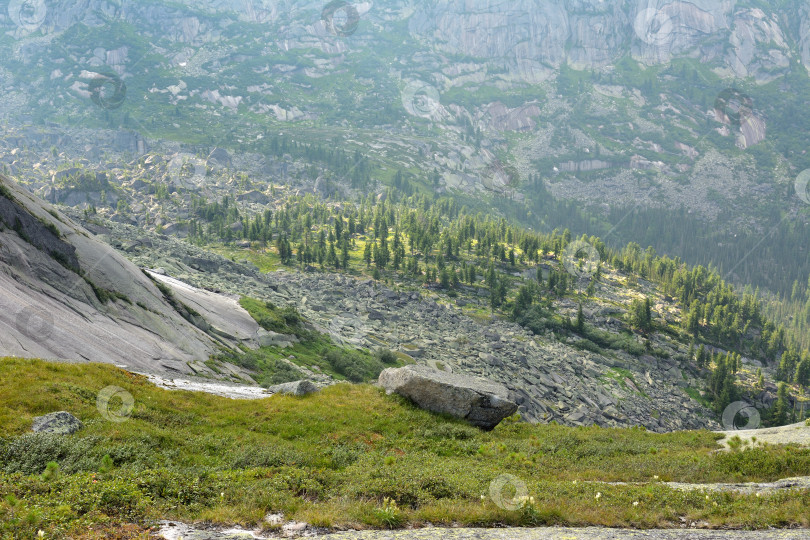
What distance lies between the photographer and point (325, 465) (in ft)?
68.8

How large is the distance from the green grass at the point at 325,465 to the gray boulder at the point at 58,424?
0.51m

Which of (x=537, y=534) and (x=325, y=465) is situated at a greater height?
(x=537, y=534)

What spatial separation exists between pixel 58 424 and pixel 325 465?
11.3 m

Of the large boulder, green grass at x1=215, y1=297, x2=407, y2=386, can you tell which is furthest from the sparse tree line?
the large boulder

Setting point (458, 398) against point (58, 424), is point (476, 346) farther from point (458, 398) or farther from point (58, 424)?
point (58, 424)

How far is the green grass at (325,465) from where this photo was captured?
14.3 metres

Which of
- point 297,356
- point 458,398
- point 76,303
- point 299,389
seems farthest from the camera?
point 297,356

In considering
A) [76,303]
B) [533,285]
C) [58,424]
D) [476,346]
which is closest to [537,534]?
[58,424]

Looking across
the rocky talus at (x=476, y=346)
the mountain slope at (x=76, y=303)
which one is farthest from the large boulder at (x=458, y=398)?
the rocky talus at (x=476, y=346)

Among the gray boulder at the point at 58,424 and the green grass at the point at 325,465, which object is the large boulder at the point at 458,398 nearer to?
the green grass at the point at 325,465

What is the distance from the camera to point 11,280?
1294 inches

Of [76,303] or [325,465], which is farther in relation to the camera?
[76,303]

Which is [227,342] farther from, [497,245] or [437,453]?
[497,245]

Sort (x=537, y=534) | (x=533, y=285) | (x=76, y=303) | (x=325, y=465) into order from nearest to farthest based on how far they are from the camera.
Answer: (x=537, y=534) → (x=325, y=465) → (x=76, y=303) → (x=533, y=285)
